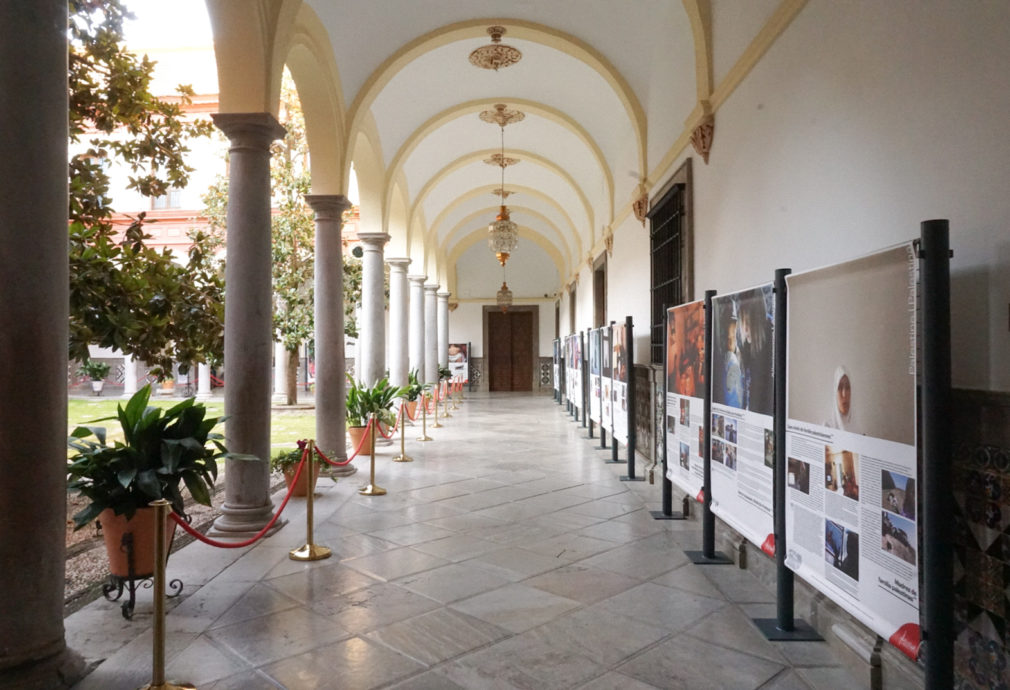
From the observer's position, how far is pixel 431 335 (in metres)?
20.9

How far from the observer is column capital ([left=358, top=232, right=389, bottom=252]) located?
10891 millimetres

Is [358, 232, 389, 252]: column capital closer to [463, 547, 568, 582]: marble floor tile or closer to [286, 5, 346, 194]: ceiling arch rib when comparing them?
[286, 5, 346, 194]: ceiling arch rib

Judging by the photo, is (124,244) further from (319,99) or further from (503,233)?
(503,233)

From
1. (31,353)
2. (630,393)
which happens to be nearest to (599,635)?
(31,353)

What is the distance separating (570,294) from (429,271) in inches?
172

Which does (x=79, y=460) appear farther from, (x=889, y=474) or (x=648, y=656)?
(x=889, y=474)

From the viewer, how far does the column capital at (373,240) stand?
35.7 feet

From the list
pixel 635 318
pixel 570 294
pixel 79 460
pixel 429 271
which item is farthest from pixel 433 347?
pixel 79 460

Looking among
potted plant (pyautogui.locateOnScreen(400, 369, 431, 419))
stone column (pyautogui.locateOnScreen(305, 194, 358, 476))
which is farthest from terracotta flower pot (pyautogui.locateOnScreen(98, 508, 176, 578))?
potted plant (pyautogui.locateOnScreen(400, 369, 431, 419))

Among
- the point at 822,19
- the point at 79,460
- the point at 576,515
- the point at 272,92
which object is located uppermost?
the point at 272,92

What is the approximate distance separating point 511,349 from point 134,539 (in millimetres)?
23579

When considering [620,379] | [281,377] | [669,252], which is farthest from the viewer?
[281,377]

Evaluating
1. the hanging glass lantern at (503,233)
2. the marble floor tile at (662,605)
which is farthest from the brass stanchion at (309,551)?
the hanging glass lantern at (503,233)

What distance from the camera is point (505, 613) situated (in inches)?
147
